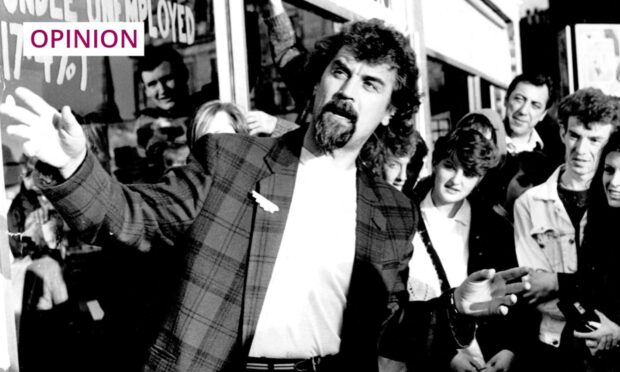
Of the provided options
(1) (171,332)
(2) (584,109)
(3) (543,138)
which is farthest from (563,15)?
(1) (171,332)

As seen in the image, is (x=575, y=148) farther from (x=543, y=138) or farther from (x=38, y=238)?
(x=38, y=238)

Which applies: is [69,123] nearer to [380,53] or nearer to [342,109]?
[342,109]

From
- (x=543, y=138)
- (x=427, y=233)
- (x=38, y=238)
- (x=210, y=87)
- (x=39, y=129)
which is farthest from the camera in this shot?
(x=543, y=138)

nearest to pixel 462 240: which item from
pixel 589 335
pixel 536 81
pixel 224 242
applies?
pixel 589 335

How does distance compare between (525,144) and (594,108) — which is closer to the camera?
(594,108)

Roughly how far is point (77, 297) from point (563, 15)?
11.2 meters

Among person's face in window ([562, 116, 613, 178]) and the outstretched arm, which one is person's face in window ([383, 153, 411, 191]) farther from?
the outstretched arm

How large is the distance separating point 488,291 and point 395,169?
1469 millimetres

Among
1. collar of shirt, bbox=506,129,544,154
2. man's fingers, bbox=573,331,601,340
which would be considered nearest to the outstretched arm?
man's fingers, bbox=573,331,601,340

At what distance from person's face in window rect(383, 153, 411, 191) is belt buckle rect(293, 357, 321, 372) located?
1509mm

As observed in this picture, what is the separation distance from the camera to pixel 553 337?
2.87m

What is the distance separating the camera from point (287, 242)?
6.63 feet

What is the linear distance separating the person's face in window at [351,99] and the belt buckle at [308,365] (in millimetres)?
626

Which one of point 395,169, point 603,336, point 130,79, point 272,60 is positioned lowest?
point 603,336
